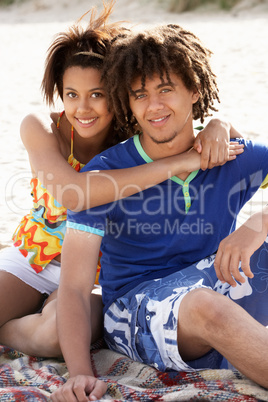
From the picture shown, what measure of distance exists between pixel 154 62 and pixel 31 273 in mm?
1245

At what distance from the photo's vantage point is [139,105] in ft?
8.50

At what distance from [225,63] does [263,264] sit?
6.89 metres

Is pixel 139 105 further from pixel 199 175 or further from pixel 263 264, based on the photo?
pixel 263 264

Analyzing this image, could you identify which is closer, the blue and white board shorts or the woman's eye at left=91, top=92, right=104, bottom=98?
the blue and white board shorts

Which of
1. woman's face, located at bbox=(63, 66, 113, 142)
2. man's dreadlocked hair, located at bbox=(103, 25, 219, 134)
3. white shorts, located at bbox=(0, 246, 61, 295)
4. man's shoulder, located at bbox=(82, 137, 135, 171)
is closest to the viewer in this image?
man's dreadlocked hair, located at bbox=(103, 25, 219, 134)

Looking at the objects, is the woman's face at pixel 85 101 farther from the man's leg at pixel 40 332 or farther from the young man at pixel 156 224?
the man's leg at pixel 40 332

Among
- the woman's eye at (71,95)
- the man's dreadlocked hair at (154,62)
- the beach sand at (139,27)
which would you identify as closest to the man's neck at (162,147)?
the man's dreadlocked hair at (154,62)

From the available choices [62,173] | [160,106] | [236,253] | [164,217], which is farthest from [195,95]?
[236,253]

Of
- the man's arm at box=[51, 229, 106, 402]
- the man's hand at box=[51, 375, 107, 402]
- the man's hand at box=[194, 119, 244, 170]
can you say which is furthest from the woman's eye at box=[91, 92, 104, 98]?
the man's hand at box=[51, 375, 107, 402]

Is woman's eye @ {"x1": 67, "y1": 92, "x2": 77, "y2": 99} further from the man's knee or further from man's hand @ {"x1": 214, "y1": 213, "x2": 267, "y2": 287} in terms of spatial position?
the man's knee

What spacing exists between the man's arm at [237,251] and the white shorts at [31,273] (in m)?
1.02

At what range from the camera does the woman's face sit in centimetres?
283

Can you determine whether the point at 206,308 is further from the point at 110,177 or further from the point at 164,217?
the point at 110,177

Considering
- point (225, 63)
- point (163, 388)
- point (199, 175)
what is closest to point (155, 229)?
point (199, 175)
